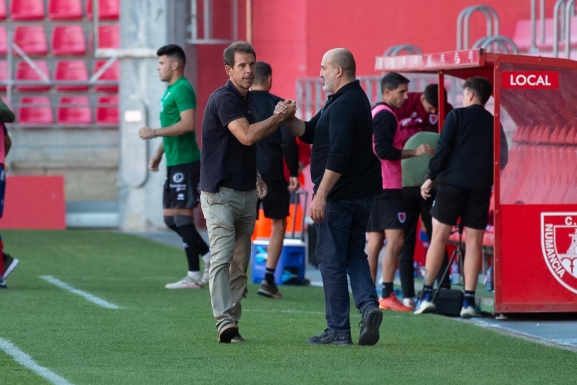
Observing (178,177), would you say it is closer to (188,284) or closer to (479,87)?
(188,284)

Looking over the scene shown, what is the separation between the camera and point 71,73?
81.1ft

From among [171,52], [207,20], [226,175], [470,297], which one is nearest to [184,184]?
[171,52]

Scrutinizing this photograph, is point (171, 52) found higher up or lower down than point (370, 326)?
higher up

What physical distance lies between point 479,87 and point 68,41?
55.1ft

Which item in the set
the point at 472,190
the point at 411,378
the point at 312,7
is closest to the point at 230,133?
the point at 411,378

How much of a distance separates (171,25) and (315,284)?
8458 mm

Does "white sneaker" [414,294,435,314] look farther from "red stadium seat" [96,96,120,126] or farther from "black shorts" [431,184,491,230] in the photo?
"red stadium seat" [96,96,120,126]

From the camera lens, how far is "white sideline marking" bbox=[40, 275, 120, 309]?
980 centimetres

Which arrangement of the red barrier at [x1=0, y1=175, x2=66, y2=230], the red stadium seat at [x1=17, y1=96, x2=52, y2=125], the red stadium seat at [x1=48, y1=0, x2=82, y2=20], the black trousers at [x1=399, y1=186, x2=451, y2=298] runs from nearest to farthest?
the black trousers at [x1=399, y1=186, x2=451, y2=298] → the red barrier at [x1=0, y1=175, x2=66, y2=230] → the red stadium seat at [x1=17, y1=96, x2=52, y2=125] → the red stadium seat at [x1=48, y1=0, x2=82, y2=20]

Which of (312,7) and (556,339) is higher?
(312,7)

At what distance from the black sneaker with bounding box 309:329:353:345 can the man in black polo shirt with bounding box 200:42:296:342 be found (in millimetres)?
506

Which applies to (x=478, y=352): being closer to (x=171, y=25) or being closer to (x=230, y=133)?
(x=230, y=133)

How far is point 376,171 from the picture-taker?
25.7ft

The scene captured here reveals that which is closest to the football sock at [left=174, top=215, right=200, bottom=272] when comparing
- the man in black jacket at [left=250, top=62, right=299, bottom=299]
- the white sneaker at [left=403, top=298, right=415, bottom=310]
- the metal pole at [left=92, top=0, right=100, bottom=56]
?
the man in black jacket at [left=250, top=62, right=299, bottom=299]
